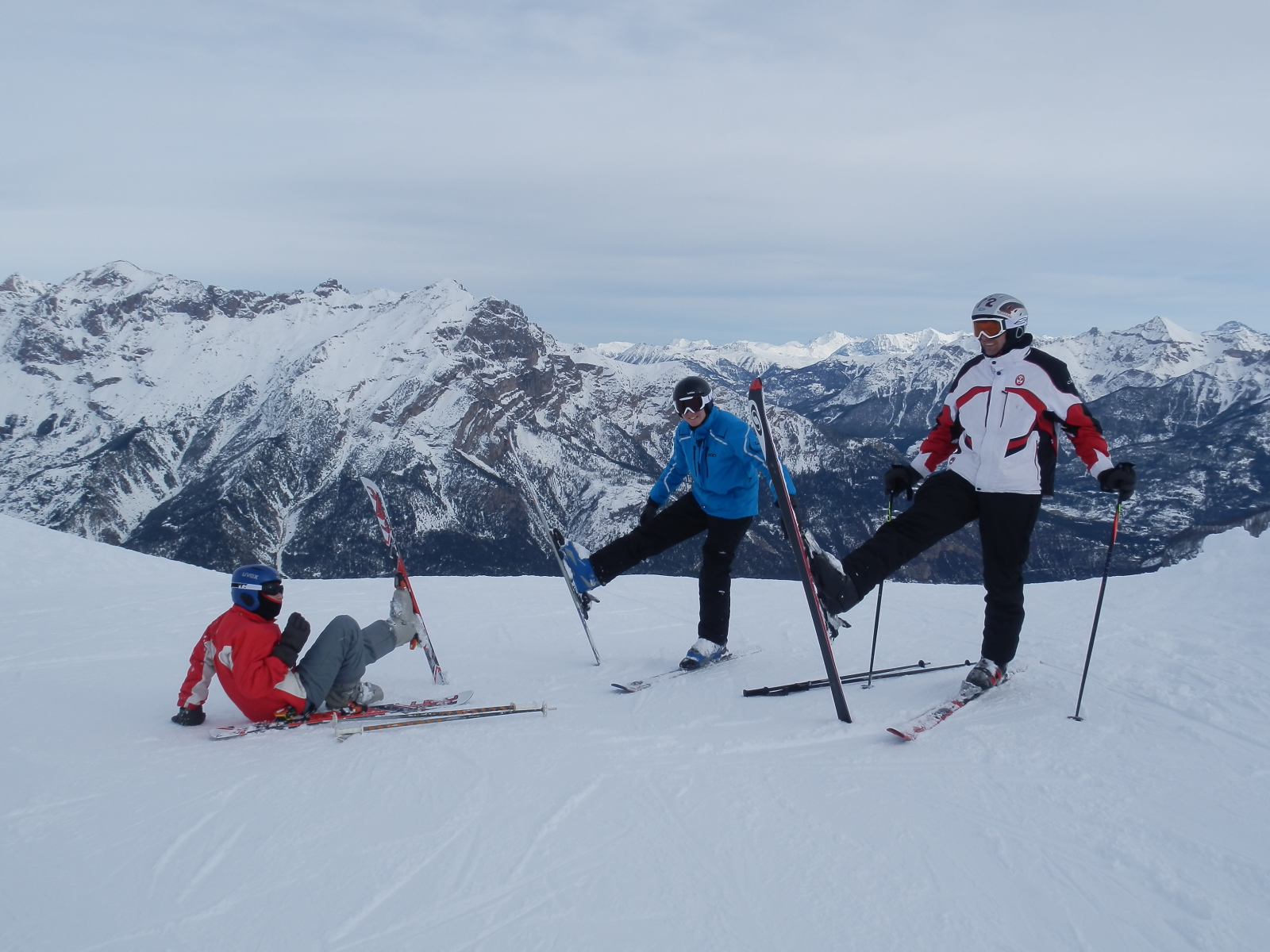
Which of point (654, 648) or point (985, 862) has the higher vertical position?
point (985, 862)

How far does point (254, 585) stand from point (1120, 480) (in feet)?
18.9

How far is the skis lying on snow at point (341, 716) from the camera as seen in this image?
5312 millimetres

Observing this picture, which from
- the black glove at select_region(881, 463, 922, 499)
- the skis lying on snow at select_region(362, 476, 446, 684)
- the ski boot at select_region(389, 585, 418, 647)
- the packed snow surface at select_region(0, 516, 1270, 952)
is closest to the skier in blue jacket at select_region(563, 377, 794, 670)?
the packed snow surface at select_region(0, 516, 1270, 952)

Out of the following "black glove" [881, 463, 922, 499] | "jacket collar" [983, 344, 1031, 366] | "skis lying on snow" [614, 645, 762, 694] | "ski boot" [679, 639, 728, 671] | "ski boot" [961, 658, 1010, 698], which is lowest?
"skis lying on snow" [614, 645, 762, 694]

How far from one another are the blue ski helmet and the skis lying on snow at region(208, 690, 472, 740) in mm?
810

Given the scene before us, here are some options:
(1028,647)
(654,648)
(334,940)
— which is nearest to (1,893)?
(334,940)

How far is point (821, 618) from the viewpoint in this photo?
491 cm

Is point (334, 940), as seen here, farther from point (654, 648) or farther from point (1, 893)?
point (654, 648)

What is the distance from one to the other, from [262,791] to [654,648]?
4111 mm

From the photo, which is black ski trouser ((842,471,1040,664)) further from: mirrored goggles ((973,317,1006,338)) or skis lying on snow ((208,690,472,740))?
skis lying on snow ((208,690,472,740))

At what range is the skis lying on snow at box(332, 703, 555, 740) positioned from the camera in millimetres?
5305

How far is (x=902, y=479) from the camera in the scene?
19.2ft

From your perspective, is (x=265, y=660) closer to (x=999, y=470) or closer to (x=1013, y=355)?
(x=999, y=470)

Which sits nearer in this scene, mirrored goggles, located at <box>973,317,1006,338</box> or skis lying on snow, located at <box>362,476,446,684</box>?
mirrored goggles, located at <box>973,317,1006,338</box>
